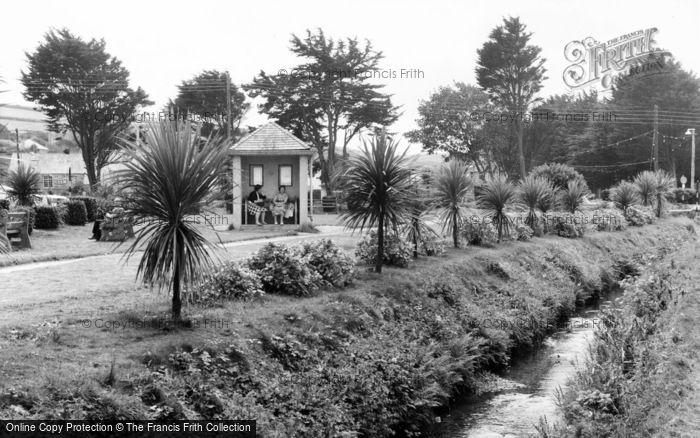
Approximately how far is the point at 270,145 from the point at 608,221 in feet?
55.6

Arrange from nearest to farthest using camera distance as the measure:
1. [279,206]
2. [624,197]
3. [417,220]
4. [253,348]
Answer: [253,348], [417,220], [279,206], [624,197]

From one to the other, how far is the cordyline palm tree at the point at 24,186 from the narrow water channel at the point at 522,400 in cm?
2162

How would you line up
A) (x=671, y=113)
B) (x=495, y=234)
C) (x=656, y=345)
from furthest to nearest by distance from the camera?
(x=671, y=113)
(x=495, y=234)
(x=656, y=345)

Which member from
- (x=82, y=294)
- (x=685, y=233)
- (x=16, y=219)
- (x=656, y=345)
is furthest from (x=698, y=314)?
(x=685, y=233)

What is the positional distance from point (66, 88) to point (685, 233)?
42.5 m

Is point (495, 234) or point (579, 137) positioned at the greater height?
point (579, 137)

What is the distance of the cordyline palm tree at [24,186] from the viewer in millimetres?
26953

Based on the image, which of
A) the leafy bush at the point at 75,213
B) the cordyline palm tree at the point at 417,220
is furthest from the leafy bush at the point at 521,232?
the leafy bush at the point at 75,213

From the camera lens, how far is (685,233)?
3575 centimetres

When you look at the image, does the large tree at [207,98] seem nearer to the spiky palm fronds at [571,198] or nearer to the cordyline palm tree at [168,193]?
the spiky palm fronds at [571,198]

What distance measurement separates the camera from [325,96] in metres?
54.4

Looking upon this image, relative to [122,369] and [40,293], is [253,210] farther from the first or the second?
[122,369]

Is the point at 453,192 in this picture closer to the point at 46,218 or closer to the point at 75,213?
the point at 46,218

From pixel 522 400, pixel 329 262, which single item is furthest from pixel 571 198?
pixel 522 400
